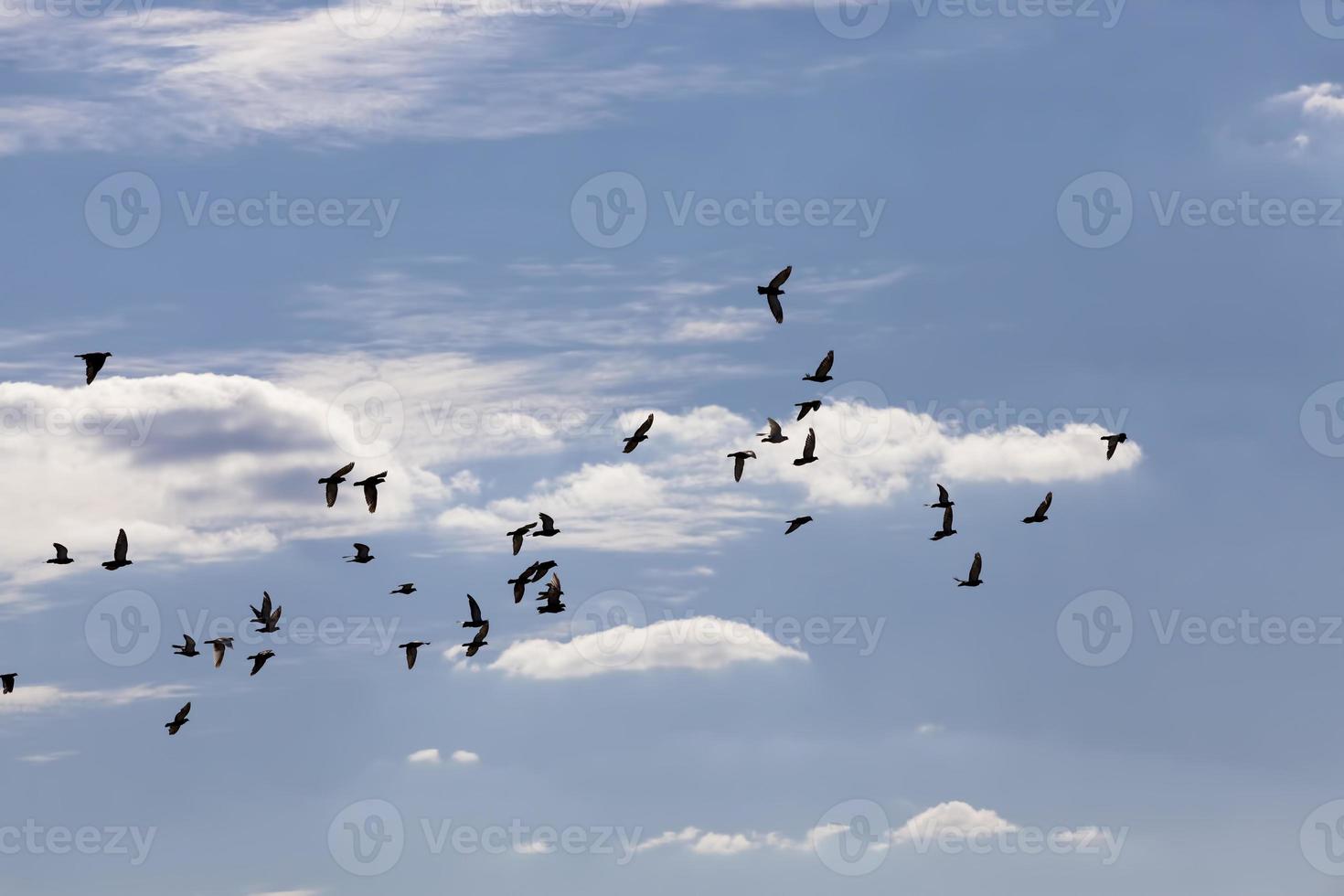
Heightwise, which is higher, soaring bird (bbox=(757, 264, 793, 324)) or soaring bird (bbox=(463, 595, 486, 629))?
soaring bird (bbox=(757, 264, 793, 324))

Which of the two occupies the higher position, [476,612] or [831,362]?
[831,362]

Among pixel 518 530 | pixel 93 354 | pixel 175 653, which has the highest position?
pixel 93 354

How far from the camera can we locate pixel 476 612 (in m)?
138

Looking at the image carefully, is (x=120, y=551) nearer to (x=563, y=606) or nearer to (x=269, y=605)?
(x=269, y=605)

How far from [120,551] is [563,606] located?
3082cm

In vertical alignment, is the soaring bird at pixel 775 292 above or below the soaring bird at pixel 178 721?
above

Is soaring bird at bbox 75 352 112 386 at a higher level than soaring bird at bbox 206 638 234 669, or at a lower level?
higher

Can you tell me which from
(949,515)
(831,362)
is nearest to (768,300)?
(831,362)

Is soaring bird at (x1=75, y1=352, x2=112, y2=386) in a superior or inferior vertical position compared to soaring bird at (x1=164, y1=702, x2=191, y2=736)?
superior

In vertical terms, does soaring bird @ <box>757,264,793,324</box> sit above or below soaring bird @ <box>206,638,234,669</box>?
above

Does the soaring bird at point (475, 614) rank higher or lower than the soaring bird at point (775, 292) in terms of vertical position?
lower

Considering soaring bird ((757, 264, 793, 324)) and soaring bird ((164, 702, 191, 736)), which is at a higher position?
soaring bird ((757, 264, 793, 324))

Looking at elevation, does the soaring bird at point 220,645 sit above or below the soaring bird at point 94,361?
below

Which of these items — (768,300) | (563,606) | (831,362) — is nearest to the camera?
(768,300)
